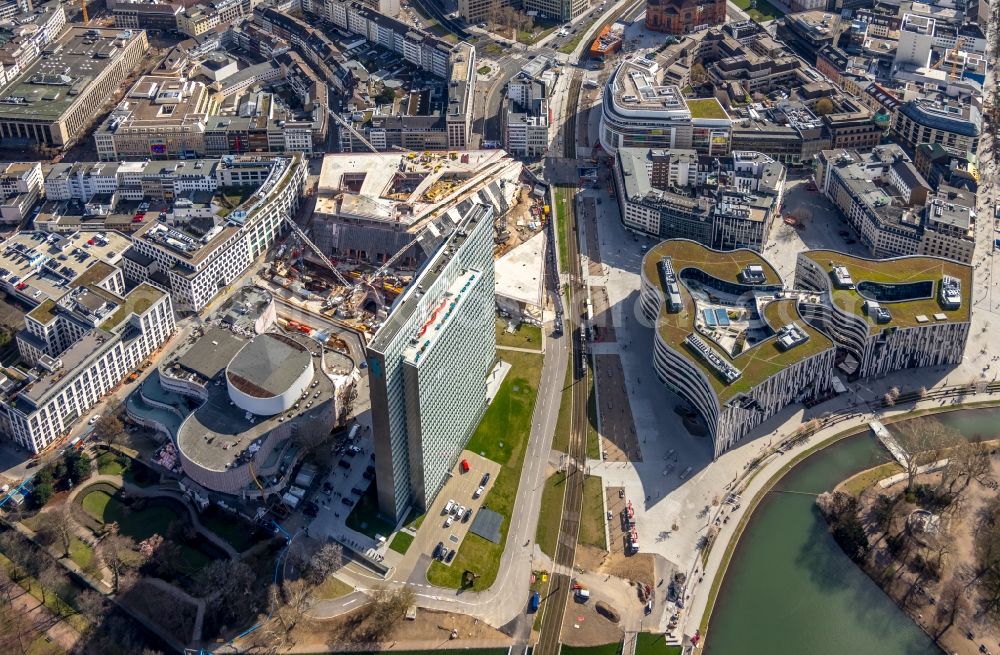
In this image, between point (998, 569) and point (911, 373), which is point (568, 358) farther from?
point (998, 569)

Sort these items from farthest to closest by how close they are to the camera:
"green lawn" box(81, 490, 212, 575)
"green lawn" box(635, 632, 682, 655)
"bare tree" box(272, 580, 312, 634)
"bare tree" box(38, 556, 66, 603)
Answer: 1. "green lawn" box(81, 490, 212, 575)
2. "bare tree" box(38, 556, 66, 603)
3. "bare tree" box(272, 580, 312, 634)
4. "green lawn" box(635, 632, 682, 655)

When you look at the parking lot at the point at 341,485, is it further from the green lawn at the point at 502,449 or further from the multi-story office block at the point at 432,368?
the green lawn at the point at 502,449

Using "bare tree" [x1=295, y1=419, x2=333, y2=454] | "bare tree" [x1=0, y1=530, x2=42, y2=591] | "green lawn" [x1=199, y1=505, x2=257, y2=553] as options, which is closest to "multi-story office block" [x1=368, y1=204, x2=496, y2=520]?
"bare tree" [x1=295, y1=419, x2=333, y2=454]

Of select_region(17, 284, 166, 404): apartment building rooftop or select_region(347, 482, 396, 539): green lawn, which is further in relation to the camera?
select_region(17, 284, 166, 404): apartment building rooftop

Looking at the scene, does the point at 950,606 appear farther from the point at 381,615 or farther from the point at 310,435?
the point at 310,435

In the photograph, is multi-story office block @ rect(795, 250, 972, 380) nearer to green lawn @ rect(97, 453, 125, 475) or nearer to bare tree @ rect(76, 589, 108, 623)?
green lawn @ rect(97, 453, 125, 475)

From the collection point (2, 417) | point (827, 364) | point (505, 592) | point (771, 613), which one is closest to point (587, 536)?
point (505, 592)
